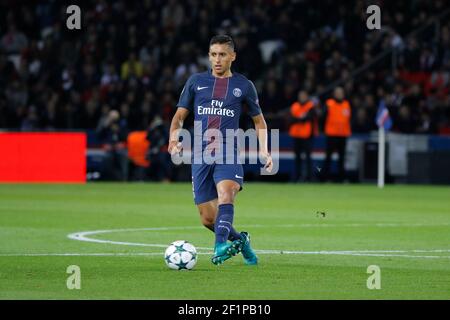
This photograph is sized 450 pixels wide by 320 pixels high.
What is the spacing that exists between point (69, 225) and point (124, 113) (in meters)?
15.2

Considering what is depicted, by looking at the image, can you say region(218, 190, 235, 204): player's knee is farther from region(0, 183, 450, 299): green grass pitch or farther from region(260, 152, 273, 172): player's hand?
region(0, 183, 450, 299): green grass pitch

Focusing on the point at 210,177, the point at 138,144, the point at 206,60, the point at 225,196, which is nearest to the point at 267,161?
the point at 225,196

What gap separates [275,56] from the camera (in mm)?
33188

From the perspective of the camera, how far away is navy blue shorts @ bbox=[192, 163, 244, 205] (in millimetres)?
11625

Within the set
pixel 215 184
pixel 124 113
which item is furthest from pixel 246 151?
pixel 215 184

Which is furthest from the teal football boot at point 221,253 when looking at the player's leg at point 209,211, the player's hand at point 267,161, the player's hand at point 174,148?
the player's hand at point 174,148

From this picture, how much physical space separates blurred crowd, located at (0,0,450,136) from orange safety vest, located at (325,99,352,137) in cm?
173

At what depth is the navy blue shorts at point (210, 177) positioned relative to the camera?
11.6 metres

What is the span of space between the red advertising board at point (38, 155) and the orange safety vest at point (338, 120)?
5772 millimetres

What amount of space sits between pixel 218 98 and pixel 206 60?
73.3ft

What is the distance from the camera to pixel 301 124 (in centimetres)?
2922

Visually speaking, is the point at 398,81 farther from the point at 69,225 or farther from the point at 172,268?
the point at 172,268

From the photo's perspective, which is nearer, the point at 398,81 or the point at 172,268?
the point at 172,268
